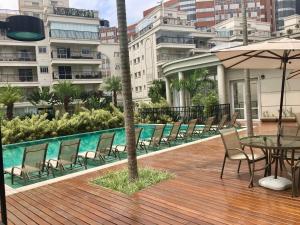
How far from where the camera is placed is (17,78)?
42.5 m

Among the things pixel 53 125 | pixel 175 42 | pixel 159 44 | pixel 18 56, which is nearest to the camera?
pixel 53 125

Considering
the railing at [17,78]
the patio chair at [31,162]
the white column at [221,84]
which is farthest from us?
the railing at [17,78]

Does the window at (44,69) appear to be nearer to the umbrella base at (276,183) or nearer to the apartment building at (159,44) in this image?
the apartment building at (159,44)

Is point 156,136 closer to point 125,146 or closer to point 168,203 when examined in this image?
point 125,146

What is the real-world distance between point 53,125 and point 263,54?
537 inches

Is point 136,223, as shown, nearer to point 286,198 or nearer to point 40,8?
point 286,198

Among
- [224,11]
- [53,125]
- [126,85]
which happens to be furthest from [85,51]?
[224,11]

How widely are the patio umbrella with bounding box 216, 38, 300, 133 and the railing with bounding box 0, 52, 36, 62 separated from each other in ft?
134

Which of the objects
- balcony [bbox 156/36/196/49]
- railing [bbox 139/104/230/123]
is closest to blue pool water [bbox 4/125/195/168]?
railing [bbox 139/104/230/123]

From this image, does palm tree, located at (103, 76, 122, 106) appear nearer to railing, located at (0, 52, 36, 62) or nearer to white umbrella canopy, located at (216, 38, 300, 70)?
railing, located at (0, 52, 36, 62)

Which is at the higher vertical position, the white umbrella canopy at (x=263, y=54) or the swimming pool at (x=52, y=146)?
the white umbrella canopy at (x=263, y=54)

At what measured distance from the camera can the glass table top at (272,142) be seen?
18.1 ft

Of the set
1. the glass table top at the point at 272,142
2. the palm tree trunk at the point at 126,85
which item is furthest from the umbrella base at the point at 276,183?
the palm tree trunk at the point at 126,85

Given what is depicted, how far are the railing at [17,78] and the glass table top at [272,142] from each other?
40650 millimetres
